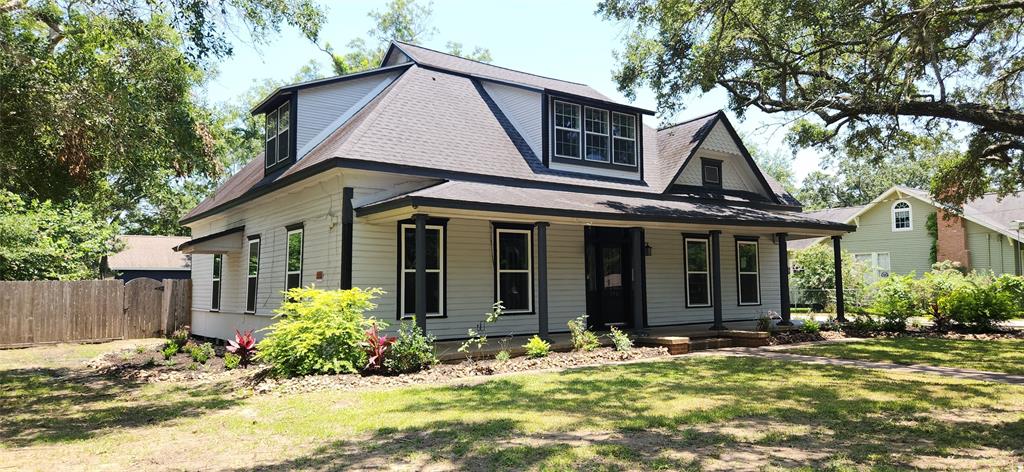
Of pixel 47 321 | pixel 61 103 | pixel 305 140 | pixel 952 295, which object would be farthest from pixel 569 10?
pixel 47 321

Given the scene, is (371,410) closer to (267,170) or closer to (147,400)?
(147,400)

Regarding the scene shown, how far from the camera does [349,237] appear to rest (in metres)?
11.6

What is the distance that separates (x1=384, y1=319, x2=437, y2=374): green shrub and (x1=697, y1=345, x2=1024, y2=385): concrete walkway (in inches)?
228

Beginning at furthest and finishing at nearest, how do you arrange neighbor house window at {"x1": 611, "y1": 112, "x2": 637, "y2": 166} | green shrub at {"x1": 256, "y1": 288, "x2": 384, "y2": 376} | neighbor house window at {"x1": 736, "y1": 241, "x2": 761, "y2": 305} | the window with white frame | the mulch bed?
the window with white frame
neighbor house window at {"x1": 736, "y1": 241, "x2": 761, "y2": 305}
neighbor house window at {"x1": 611, "y1": 112, "x2": 637, "y2": 166}
green shrub at {"x1": 256, "y1": 288, "x2": 384, "y2": 376}
the mulch bed

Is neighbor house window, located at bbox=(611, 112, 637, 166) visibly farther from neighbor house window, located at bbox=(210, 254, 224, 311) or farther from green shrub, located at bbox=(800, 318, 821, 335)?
neighbor house window, located at bbox=(210, 254, 224, 311)

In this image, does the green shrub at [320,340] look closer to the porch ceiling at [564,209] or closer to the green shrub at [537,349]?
the porch ceiling at [564,209]

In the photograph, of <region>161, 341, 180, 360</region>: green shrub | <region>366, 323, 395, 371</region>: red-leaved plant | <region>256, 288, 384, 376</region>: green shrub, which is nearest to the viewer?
<region>256, 288, 384, 376</region>: green shrub

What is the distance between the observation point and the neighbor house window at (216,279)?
17.6 m

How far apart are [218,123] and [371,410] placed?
1734 cm

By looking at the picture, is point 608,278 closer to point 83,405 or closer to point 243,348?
point 243,348

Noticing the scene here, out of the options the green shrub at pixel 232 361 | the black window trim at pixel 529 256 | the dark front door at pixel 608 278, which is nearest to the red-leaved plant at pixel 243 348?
the green shrub at pixel 232 361

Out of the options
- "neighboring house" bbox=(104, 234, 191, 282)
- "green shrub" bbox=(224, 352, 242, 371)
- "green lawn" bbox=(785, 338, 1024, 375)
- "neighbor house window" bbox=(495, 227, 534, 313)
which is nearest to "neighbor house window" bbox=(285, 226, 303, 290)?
"green shrub" bbox=(224, 352, 242, 371)

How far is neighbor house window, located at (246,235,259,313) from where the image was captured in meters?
→ 15.1

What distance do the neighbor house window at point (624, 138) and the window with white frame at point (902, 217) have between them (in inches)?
861
